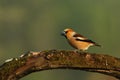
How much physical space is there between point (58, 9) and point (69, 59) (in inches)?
5932

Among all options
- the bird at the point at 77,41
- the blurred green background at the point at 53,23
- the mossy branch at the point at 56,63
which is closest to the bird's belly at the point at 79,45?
the bird at the point at 77,41

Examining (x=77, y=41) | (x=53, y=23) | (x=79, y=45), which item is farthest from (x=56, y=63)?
(x=53, y=23)

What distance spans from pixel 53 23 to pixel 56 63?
135m

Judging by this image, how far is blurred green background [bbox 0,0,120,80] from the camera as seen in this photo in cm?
11925

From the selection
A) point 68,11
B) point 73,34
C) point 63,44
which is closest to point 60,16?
point 68,11

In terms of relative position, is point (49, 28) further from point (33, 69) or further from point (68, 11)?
point (33, 69)

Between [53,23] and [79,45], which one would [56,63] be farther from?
[53,23]

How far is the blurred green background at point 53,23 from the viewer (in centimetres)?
11925

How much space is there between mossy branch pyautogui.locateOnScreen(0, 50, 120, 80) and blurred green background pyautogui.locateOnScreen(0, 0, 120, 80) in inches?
3563

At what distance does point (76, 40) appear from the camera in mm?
13031

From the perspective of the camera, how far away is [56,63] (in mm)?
9734

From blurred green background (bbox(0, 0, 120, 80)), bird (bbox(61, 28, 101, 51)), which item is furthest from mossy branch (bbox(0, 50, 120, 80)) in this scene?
blurred green background (bbox(0, 0, 120, 80))

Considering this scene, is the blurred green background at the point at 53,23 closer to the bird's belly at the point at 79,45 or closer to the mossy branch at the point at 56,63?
the bird's belly at the point at 79,45

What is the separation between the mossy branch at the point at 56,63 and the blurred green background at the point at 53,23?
90.5 metres
